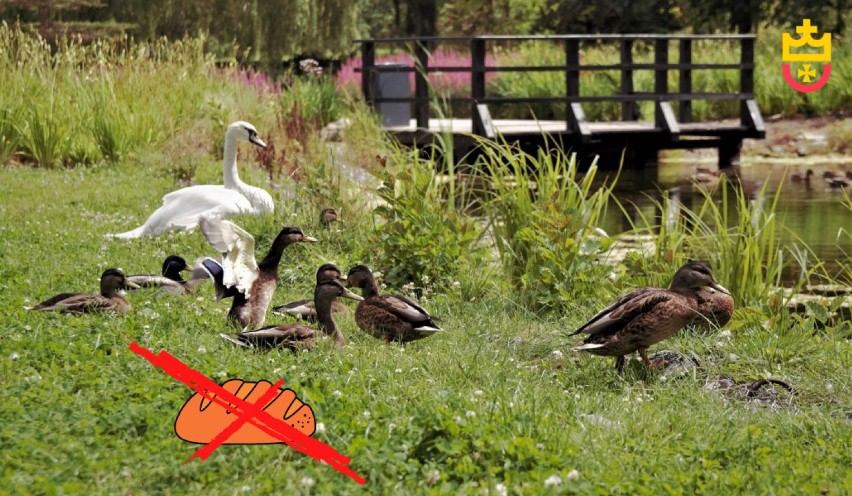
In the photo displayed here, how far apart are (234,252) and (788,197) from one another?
11625 mm

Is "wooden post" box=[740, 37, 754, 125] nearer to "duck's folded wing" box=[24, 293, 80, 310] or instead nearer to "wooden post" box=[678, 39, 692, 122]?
"wooden post" box=[678, 39, 692, 122]

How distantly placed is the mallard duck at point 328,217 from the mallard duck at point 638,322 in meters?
3.58

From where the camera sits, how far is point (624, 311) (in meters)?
5.86

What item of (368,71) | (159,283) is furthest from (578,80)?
(159,283)

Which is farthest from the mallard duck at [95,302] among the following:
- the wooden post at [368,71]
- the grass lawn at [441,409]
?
the wooden post at [368,71]

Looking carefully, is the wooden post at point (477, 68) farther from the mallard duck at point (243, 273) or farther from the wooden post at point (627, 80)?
the mallard duck at point (243, 273)

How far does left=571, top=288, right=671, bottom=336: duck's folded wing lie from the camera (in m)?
5.85

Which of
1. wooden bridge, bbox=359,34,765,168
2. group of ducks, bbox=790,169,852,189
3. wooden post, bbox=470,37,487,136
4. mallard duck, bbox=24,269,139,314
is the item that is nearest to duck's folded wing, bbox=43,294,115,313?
mallard duck, bbox=24,269,139,314

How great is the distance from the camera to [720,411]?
5254 mm

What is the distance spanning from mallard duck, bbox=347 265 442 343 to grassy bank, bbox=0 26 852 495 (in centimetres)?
8

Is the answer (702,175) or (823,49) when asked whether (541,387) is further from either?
(823,49)

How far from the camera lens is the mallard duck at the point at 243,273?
6352 mm

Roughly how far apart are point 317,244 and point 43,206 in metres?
3.52

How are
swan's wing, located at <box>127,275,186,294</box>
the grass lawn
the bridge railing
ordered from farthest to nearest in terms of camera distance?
the bridge railing
swan's wing, located at <box>127,275,186,294</box>
the grass lawn
